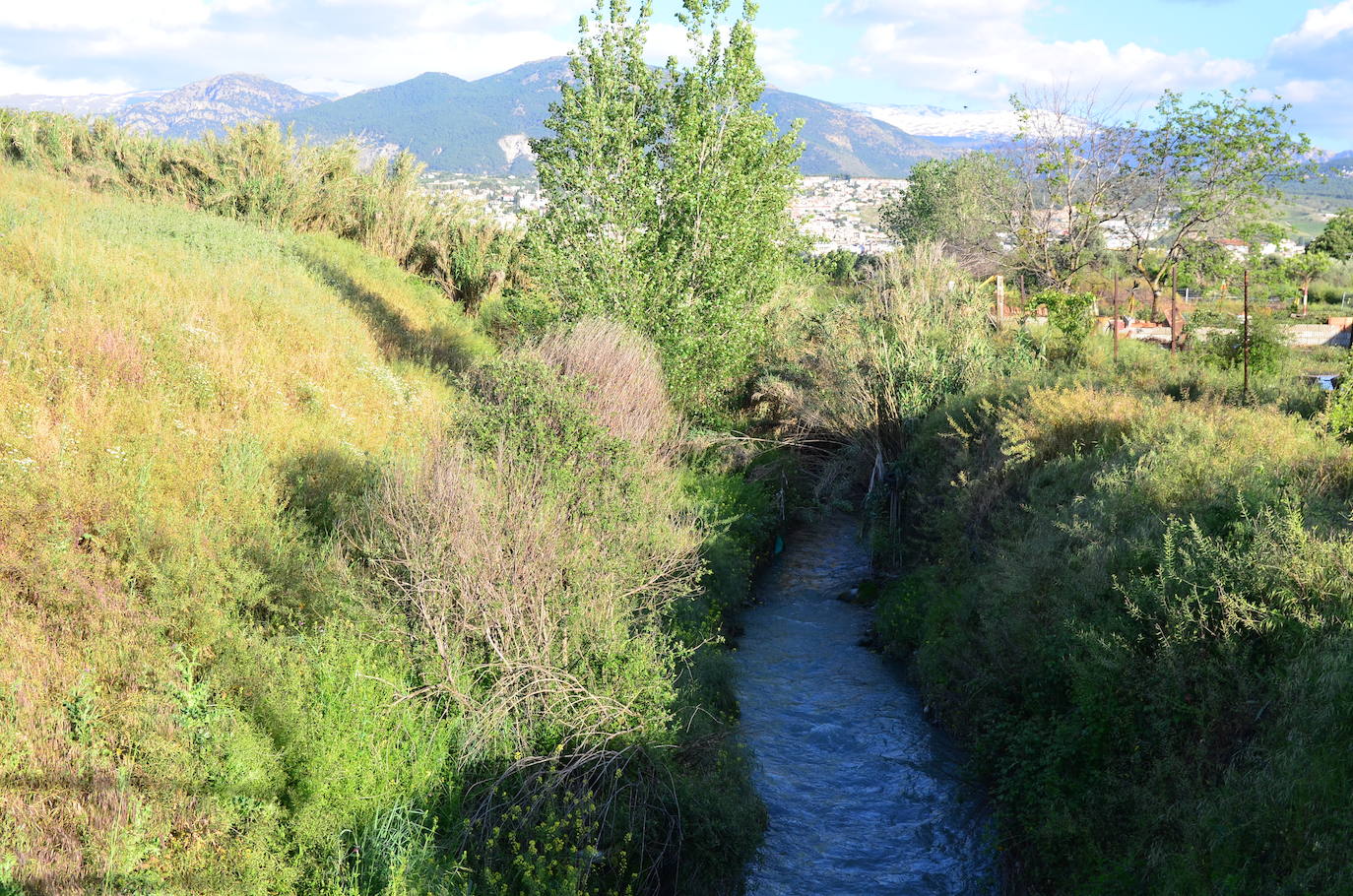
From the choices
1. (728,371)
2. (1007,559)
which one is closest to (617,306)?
(728,371)

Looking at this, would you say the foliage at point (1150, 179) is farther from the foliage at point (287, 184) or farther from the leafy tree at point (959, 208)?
the foliage at point (287, 184)

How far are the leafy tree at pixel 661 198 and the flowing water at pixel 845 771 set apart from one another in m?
5.56

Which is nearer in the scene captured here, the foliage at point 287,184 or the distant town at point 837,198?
the foliage at point 287,184

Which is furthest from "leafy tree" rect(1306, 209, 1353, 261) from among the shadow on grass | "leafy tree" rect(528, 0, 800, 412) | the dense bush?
the shadow on grass

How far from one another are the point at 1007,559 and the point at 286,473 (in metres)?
7.95

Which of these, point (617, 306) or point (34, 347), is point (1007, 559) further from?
point (34, 347)

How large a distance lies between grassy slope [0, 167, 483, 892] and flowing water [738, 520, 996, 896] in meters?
3.91

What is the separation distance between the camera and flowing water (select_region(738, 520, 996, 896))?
8211 millimetres

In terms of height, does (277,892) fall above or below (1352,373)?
below

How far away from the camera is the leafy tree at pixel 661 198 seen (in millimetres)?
16188

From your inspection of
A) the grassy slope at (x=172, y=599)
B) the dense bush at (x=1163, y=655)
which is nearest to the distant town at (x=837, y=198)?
the grassy slope at (x=172, y=599)

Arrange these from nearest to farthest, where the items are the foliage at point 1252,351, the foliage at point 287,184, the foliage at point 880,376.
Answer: the foliage at point 1252,351 < the foliage at point 880,376 < the foliage at point 287,184

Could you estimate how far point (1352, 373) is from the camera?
1043cm

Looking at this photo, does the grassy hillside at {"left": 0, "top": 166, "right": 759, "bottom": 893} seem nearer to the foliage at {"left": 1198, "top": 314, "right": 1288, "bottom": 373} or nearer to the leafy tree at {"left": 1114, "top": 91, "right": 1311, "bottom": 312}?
the foliage at {"left": 1198, "top": 314, "right": 1288, "bottom": 373}
